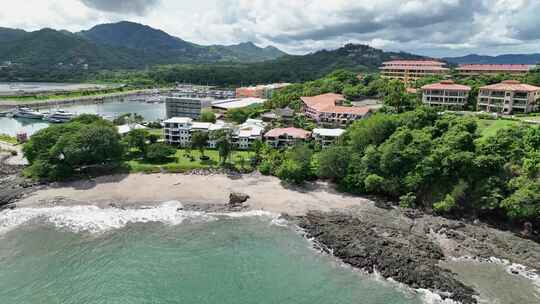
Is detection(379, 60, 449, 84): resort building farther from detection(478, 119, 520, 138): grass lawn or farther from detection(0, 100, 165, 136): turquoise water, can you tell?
detection(0, 100, 165, 136): turquoise water

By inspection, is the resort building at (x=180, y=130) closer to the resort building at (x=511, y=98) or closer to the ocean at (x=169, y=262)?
the ocean at (x=169, y=262)

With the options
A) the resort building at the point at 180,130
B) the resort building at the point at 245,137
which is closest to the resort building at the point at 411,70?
the resort building at the point at 245,137

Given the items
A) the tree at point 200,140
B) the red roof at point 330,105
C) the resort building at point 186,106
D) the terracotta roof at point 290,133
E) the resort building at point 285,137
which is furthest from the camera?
the resort building at point 186,106

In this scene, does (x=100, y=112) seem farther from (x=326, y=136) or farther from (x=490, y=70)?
(x=490, y=70)

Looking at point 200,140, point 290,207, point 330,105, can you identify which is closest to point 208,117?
point 200,140

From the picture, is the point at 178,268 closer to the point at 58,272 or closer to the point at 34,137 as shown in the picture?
the point at 58,272
